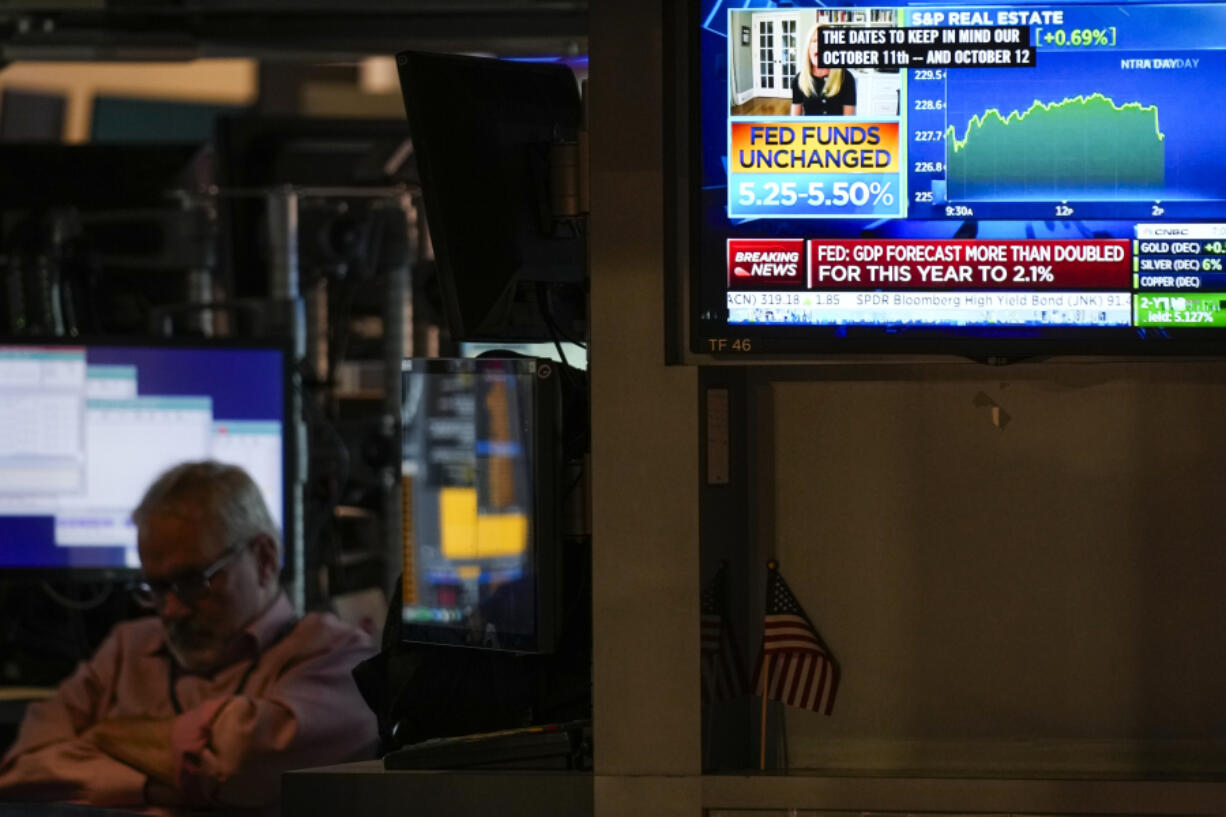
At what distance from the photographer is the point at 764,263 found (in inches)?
62.0

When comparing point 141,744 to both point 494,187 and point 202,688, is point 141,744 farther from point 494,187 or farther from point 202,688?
point 494,187

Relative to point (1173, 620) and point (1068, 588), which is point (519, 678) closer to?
point (1068, 588)

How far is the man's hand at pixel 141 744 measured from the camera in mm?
2682

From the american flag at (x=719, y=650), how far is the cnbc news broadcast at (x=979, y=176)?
30 centimetres

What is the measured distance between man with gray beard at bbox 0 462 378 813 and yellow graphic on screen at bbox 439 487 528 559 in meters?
1.08

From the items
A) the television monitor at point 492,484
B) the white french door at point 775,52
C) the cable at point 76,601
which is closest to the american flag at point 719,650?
the television monitor at point 492,484

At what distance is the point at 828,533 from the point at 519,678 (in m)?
0.38

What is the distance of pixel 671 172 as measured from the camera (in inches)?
64.2

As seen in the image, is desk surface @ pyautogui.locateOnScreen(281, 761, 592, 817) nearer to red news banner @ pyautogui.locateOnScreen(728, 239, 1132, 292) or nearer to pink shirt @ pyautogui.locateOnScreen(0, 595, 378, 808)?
red news banner @ pyautogui.locateOnScreen(728, 239, 1132, 292)

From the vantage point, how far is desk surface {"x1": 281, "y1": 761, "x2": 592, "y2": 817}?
Answer: 5.38 ft

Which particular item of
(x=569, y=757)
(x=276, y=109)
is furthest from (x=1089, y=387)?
(x=276, y=109)

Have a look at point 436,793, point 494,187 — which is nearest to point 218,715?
point 436,793

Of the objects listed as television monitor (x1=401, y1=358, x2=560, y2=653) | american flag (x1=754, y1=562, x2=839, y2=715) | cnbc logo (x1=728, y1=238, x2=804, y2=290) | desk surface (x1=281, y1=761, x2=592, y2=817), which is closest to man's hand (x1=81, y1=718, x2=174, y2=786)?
Result: desk surface (x1=281, y1=761, x2=592, y2=817)

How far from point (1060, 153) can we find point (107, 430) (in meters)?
2.63
